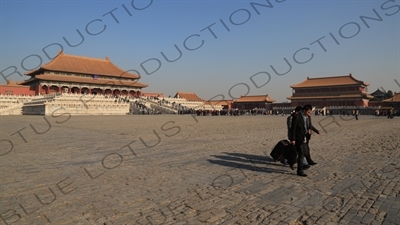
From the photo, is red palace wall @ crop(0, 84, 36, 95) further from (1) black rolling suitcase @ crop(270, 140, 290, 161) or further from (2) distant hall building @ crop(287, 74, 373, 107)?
(2) distant hall building @ crop(287, 74, 373, 107)

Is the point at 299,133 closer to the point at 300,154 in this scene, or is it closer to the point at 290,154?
the point at 300,154

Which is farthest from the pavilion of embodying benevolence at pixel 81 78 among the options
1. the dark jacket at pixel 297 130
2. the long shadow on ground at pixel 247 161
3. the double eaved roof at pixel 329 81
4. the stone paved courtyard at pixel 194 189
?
the dark jacket at pixel 297 130

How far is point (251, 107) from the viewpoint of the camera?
62688mm

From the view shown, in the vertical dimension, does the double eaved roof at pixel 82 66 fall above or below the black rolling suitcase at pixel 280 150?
above

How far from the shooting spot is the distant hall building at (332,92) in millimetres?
51000

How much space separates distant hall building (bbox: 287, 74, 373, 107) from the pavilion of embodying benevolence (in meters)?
30.8

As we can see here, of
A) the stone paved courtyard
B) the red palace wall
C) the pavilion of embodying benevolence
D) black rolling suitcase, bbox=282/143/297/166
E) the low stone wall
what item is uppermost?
the pavilion of embodying benevolence

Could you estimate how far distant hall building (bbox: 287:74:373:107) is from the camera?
5100 centimetres

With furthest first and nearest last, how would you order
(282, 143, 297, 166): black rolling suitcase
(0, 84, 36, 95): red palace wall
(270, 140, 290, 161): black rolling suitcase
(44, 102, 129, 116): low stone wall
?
(0, 84, 36, 95): red palace wall
(44, 102, 129, 116): low stone wall
(270, 140, 290, 161): black rolling suitcase
(282, 143, 297, 166): black rolling suitcase

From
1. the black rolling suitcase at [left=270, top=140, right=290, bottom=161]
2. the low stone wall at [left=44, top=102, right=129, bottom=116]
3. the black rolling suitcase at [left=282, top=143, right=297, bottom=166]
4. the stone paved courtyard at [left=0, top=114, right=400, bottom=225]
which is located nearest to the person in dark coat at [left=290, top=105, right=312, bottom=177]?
the black rolling suitcase at [left=282, top=143, right=297, bottom=166]

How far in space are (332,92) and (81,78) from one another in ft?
146

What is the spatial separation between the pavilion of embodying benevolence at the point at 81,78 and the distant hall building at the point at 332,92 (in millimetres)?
30778

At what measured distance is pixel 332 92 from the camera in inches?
2115

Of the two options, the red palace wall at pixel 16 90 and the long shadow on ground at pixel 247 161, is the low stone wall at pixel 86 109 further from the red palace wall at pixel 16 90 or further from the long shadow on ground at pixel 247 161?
the long shadow on ground at pixel 247 161
